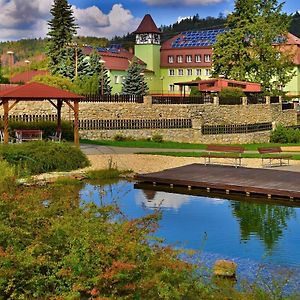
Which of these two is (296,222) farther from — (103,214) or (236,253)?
(103,214)

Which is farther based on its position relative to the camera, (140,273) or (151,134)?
(151,134)

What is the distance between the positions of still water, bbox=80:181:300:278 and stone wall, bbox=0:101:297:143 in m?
14.4

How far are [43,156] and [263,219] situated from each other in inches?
334

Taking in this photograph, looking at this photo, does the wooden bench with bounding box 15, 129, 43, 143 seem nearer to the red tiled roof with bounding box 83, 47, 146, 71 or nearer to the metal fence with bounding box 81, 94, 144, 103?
the metal fence with bounding box 81, 94, 144, 103

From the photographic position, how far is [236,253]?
36.9 ft

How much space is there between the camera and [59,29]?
4856 cm

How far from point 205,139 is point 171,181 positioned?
1500 centimetres

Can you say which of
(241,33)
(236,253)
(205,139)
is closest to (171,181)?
(236,253)

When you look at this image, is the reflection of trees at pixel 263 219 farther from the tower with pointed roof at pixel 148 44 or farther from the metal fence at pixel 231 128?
the tower with pointed roof at pixel 148 44

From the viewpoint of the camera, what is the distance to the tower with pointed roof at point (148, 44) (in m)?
66.4

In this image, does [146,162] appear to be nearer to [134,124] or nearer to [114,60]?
[134,124]

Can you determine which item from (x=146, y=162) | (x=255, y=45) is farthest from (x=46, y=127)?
(x=255, y=45)

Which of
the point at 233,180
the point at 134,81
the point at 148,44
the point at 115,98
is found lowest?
the point at 233,180

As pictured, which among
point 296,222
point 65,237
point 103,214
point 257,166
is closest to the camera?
point 65,237
